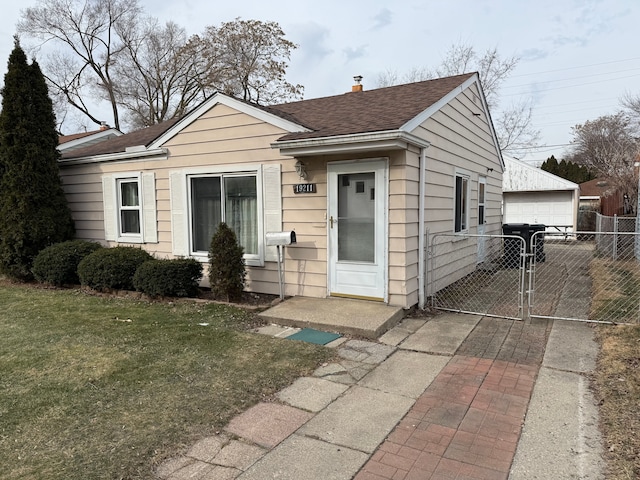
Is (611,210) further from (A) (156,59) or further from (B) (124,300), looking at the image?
(A) (156,59)

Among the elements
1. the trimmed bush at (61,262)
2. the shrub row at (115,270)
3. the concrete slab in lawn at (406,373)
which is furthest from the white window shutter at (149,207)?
the concrete slab in lawn at (406,373)

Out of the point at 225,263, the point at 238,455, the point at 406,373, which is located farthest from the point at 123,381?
the point at 225,263

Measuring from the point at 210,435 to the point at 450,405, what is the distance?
1.84 meters

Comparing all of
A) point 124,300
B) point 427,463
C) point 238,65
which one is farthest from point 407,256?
point 238,65

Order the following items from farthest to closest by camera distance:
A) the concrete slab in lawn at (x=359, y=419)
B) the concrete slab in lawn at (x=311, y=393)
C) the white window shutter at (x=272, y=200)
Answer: the white window shutter at (x=272, y=200) → the concrete slab in lawn at (x=311, y=393) → the concrete slab in lawn at (x=359, y=419)

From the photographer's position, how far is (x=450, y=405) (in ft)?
11.1

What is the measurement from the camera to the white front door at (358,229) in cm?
593

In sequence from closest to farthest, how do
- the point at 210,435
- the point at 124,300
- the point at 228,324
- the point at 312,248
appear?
the point at 210,435 → the point at 228,324 → the point at 312,248 → the point at 124,300

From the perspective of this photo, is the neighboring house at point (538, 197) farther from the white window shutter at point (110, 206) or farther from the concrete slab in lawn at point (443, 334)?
the white window shutter at point (110, 206)

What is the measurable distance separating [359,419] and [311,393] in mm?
573

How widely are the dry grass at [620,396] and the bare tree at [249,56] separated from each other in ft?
77.0

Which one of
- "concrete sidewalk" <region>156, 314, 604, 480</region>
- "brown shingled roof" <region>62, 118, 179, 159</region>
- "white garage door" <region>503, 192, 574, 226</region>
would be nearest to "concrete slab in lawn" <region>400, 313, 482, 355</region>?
"concrete sidewalk" <region>156, 314, 604, 480</region>

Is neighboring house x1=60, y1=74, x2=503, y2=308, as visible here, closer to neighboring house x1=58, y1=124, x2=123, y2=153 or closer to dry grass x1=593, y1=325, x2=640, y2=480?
dry grass x1=593, y1=325, x2=640, y2=480

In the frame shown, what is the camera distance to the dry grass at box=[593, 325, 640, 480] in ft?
8.46
